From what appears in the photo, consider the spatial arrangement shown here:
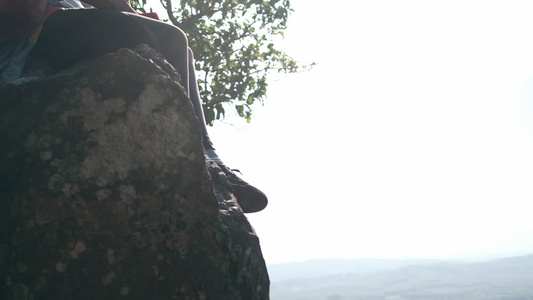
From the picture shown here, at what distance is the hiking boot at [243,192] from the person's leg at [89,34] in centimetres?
105

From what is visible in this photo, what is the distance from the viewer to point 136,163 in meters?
3.49

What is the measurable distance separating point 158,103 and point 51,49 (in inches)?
57.7

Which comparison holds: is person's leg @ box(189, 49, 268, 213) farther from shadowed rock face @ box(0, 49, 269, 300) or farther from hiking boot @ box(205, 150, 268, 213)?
shadowed rock face @ box(0, 49, 269, 300)

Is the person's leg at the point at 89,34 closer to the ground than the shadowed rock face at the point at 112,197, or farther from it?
farther from it

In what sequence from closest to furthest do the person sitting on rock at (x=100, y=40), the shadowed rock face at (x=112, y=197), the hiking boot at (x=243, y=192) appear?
the shadowed rock face at (x=112, y=197)
the person sitting on rock at (x=100, y=40)
the hiking boot at (x=243, y=192)

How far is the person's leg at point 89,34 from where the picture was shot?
14.6 ft

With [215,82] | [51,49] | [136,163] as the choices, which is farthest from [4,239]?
[215,82]

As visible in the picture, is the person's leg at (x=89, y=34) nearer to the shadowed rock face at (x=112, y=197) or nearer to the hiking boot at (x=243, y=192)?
the shadowed rock face at (x=112, y=197)

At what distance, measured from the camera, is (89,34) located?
4461 mm

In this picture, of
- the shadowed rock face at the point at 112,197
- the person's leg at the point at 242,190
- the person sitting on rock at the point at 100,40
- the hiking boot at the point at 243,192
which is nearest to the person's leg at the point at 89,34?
the person sitting on rock at the point at 100,40

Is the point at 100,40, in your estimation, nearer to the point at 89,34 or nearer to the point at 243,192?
the point at 89,34

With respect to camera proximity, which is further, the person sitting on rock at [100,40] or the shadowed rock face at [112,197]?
the person sitting on rock at [100,40]

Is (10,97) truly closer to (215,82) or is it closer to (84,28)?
(84,28)

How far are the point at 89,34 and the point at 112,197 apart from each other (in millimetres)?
1658
